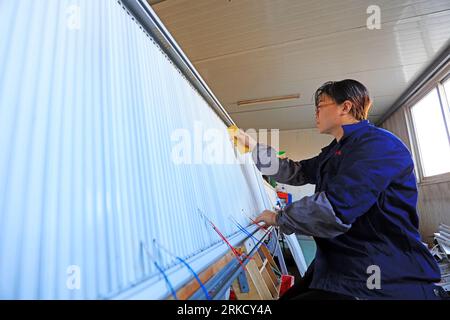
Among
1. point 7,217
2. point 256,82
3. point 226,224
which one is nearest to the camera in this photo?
point 7,217

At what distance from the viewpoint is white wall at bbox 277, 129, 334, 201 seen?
4.37 m

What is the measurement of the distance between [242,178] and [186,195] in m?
0.69

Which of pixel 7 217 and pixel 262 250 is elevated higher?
pixel 7 217

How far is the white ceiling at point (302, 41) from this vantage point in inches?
74.9

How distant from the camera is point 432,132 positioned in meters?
2.95

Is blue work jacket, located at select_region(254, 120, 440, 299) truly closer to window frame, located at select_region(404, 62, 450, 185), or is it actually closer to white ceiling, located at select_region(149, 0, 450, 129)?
white ceiling, located at select_region(149, 0, 450, 129)

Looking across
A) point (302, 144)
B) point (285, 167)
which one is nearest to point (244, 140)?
point (285, 167)

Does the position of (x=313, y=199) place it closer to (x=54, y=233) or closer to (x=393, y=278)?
(x=393, y=278)

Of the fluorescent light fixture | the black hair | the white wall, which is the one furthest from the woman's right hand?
the white wall

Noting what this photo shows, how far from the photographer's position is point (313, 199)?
2.46 ft

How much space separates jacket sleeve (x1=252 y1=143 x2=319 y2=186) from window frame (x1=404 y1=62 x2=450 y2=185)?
7.41ft

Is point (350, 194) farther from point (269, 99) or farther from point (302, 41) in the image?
point (269, 99)
